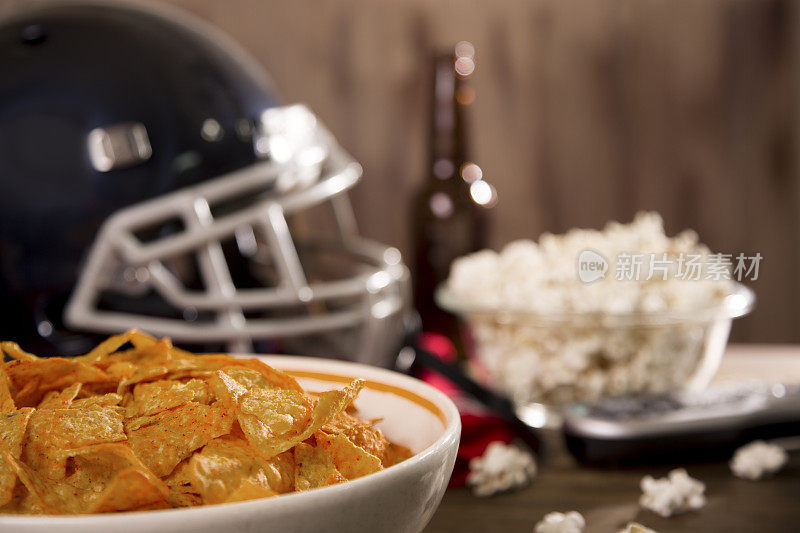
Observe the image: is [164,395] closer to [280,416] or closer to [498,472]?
[280,416]

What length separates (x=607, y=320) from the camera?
65cm

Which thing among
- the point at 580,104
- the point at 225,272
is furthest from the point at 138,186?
the point at 580,104

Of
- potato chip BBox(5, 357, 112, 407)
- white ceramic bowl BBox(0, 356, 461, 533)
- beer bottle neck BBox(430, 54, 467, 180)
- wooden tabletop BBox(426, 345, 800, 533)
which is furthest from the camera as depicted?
beer bottle neck BBox(430, 54, 467, 180)

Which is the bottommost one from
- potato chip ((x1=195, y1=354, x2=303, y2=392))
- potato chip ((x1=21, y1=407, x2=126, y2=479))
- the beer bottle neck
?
the beer bottle neck

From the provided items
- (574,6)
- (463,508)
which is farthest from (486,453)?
(574,6)

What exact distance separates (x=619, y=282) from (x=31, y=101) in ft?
1.64

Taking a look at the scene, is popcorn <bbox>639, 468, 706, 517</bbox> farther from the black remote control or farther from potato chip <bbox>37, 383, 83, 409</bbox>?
potato chip <bbox>37, 383, 83, 409</bbox>

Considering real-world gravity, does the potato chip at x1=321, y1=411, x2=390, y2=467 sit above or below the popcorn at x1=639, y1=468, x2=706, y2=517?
above

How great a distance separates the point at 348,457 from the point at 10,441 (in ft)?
0.39

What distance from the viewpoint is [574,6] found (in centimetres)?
116

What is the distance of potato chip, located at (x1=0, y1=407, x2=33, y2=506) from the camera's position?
27cm

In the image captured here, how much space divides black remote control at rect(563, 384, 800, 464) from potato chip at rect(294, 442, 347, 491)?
→ 11.5 inches

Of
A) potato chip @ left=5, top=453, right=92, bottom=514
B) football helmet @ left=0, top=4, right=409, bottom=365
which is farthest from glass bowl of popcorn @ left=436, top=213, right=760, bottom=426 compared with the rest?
potato chip @ left=5, top=453, right=92, bottom=514

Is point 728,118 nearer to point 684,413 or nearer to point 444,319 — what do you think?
point 444,319
